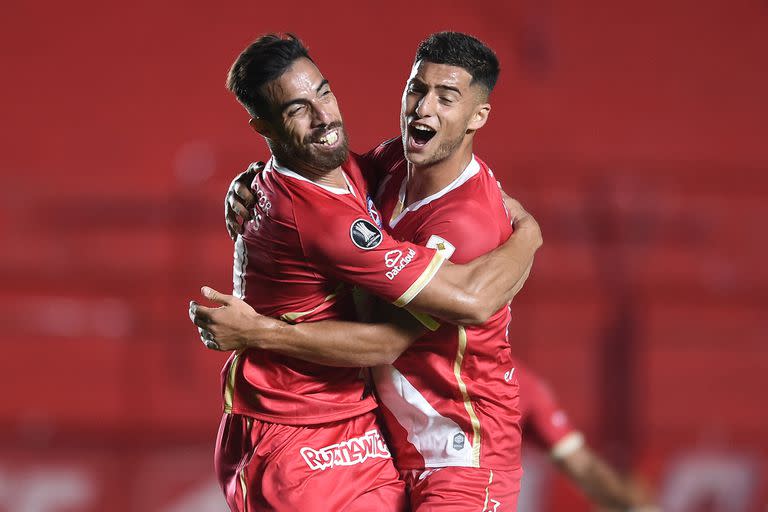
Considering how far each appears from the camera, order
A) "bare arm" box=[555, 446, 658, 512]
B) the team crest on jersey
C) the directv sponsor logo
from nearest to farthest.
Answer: the directv sponsor logo, the team crest on jersey, "bare arm" box=[555, 446, 658, 512]

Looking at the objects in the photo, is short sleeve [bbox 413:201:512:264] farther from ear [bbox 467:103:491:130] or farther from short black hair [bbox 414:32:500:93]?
short black hair [bbox 414:32:500:93]

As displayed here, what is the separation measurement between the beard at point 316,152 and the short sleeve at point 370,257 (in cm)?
Result: 13

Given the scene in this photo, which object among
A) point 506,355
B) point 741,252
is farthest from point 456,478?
point 741,252

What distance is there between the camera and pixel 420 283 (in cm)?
212

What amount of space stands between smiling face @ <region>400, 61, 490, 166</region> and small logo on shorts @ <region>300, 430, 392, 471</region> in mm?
637

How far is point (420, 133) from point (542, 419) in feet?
6.52

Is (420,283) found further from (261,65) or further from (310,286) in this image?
(261,65)

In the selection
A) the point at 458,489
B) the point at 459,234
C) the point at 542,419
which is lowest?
the point at 542,419

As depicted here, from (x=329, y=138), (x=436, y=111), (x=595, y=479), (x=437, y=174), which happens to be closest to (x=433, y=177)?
(x=437, y=174)

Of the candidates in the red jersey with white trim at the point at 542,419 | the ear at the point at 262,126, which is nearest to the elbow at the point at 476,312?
the ear at the point at 262,126

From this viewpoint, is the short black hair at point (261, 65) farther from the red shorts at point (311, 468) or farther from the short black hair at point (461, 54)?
the red shorts at point (311, 468)

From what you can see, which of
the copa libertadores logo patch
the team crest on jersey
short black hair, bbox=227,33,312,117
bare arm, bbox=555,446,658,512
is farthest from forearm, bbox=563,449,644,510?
short black hair, bbox=227,33,312,117

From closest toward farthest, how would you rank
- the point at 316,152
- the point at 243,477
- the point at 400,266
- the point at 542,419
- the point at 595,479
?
the point at 400,266 → the point at 316,152 → the point at 243,477 → the point at 542,419 → the point at 595,479

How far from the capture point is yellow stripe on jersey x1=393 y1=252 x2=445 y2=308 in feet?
6.97
